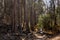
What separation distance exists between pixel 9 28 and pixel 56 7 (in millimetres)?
5858

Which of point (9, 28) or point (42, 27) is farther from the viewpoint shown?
point (42, 27)

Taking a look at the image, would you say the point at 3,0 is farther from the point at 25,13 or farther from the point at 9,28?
the point at 9,28

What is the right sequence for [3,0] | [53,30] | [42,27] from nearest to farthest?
1. [53,30]
2. [42,27]
3. [3,0]

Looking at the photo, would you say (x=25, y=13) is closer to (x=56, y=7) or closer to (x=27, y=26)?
(x=27, y=26)

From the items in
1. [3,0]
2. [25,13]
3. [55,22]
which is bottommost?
[55,22]

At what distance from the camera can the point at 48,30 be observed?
16.0 meters

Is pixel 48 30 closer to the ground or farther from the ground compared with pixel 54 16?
closer to the ground

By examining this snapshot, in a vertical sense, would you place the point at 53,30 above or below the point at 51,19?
below

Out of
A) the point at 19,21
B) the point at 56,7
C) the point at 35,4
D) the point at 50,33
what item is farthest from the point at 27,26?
the point at 35,4

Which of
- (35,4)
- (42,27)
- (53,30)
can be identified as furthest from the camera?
(35,4)

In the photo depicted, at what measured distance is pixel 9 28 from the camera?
14398 mm

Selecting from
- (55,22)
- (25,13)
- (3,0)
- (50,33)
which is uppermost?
(3,0)

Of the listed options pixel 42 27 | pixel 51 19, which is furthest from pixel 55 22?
pixel 42 27

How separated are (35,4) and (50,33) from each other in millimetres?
11118
